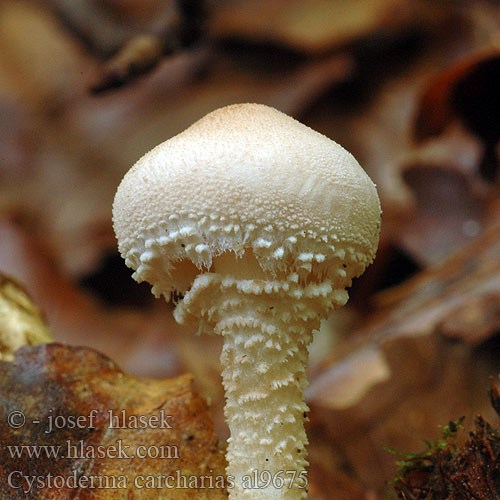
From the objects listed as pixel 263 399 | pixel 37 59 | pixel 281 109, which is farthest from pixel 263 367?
pixel 37 59

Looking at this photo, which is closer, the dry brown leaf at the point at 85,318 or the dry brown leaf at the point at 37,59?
the dry brown leaf at the point at 85,318

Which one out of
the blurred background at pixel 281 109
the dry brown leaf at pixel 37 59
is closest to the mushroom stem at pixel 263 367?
the blurred background at pixel 281 109

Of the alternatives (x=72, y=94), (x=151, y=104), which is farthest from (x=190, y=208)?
(x=72, y=94)

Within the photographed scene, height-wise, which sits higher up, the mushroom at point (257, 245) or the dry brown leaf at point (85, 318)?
the dry brown leaf at point (85, 318)

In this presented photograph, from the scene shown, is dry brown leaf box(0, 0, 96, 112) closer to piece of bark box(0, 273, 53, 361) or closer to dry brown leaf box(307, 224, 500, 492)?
piece of bark box(0, 273, 53, 361)

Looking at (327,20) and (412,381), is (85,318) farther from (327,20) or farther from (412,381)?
(327,20)

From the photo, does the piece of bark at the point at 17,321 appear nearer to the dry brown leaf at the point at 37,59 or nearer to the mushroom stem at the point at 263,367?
the mushroom stem at the point at 263,367

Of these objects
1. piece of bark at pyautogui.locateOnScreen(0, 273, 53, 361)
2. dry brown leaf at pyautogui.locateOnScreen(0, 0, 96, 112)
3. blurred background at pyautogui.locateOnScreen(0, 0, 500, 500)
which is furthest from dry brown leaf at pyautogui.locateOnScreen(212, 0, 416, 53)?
piece of bark at pyautogui.locateOnScreen(0, 273, 53, 361)
